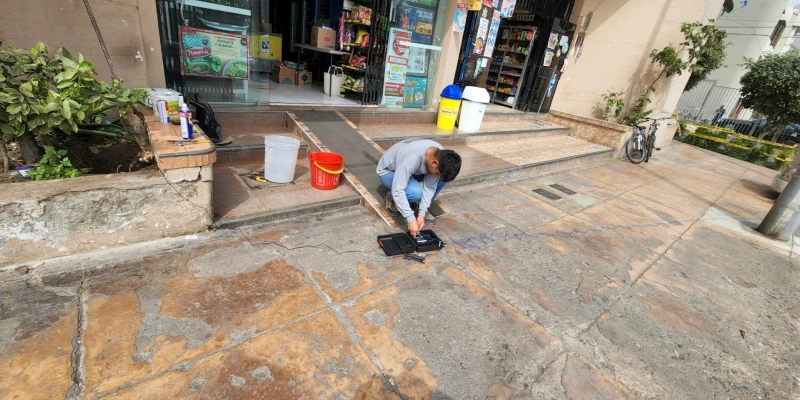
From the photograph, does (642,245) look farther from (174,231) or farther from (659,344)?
(174,231)

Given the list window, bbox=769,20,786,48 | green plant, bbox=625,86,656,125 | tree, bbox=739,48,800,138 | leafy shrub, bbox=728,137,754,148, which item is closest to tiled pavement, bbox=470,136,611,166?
green plant, bbox=625,86,656,125

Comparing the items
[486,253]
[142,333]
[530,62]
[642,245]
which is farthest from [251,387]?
[530,62]

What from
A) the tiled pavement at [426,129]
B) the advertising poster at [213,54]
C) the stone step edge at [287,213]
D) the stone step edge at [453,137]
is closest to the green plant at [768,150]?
the stone step edge at [453,137]

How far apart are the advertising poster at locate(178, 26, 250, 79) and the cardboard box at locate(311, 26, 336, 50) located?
269 centimetres

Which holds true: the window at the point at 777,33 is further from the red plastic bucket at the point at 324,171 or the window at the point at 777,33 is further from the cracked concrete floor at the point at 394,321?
the red plastic bucket at the point at 324,171

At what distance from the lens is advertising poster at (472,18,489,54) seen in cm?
698

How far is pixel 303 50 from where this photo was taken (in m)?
8.87

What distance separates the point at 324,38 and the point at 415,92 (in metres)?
2.24

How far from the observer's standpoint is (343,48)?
6.98 m

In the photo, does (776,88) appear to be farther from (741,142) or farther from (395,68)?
(395,68)

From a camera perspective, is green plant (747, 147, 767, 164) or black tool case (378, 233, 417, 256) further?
green plant (747, 147, 767, 164)

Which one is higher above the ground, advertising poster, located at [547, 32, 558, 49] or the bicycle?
Answer: advertising poster, located at [547, 32, 558, 49]

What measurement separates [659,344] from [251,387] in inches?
109

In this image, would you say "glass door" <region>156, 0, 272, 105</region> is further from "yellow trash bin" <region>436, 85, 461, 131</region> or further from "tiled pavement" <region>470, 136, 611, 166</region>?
"tiled pavement" <region>470, 136, 611, 166</region>
